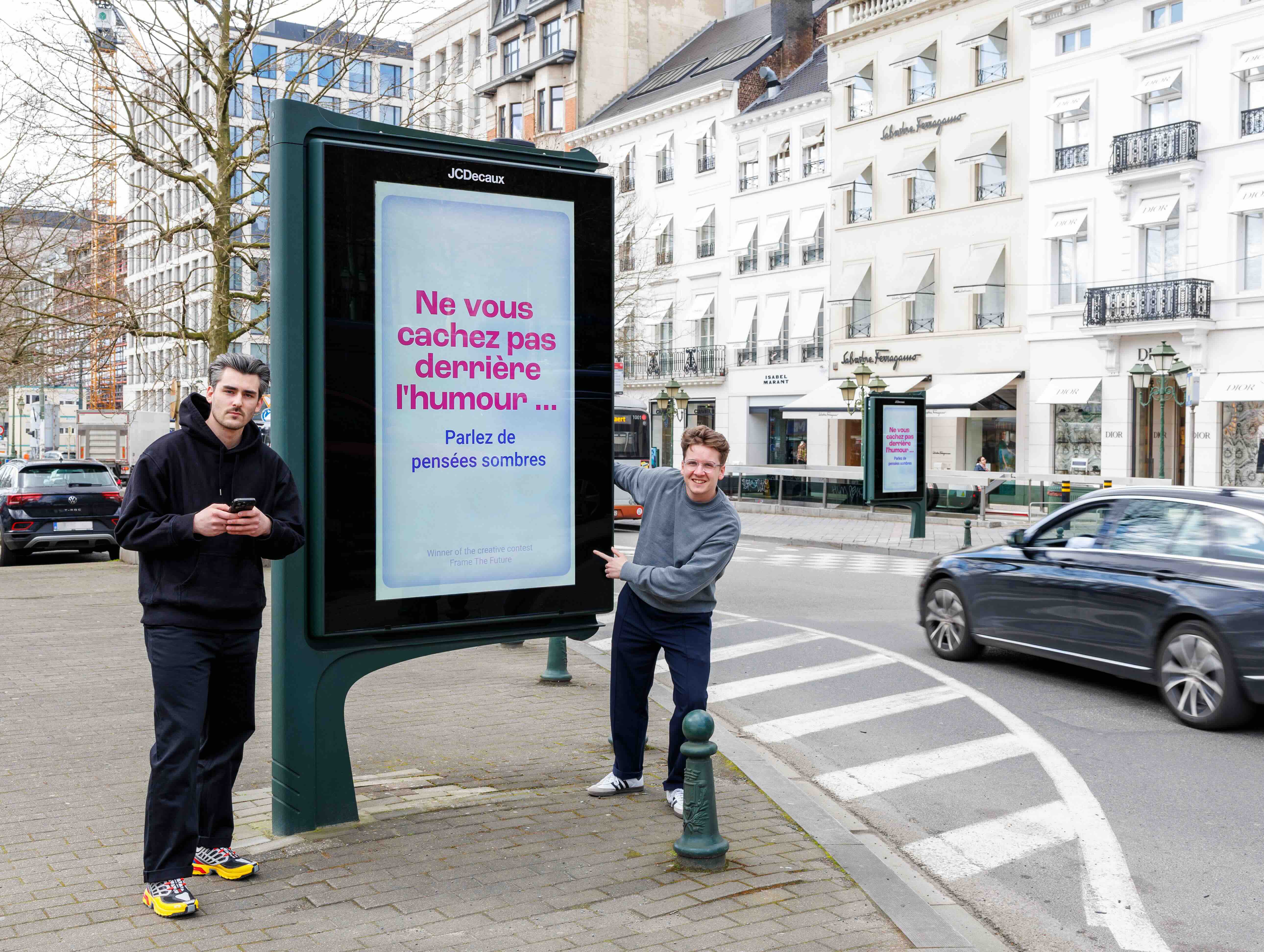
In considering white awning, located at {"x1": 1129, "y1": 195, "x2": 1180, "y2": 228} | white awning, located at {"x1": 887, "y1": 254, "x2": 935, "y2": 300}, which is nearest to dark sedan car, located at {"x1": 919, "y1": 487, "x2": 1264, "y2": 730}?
white awning, located at {"x1": 1129, "y1": 195, "x2": 1180, "y2": 228}

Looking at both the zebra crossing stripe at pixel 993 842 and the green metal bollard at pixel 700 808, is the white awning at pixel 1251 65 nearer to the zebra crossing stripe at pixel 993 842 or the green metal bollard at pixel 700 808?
the zebra crossing stripe at pixel 993 842

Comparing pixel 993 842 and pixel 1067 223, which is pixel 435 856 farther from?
pixel 1067 223

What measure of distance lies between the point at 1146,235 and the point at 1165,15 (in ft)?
17.6

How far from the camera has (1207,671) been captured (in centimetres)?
804

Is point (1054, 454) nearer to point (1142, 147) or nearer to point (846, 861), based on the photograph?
point (1142, 147)

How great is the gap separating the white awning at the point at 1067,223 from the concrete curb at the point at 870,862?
29.9m

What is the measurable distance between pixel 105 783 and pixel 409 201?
10.4 ft

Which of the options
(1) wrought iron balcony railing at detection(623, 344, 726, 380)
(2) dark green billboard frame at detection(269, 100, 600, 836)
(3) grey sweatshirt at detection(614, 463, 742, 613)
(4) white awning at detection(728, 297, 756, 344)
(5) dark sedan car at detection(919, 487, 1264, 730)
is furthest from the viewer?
(1) wrought iron balcony railing at detection(623, 344, 726, 380)

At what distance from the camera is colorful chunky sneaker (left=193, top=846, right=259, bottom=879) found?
471 centimetres

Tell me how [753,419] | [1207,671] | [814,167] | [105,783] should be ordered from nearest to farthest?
[105,783]
[1207,671]
[814,167]
[753,419]

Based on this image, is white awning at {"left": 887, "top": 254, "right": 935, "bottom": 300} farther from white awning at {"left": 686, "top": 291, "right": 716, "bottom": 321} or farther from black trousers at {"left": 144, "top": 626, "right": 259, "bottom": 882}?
black trousers at {"left": 144, "top": 626, "right": 259, "bottom": 882}

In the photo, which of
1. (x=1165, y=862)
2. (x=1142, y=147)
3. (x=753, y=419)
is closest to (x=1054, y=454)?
(x=1142, y=147)

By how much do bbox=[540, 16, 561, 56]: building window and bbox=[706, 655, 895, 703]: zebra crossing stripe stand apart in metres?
48.0

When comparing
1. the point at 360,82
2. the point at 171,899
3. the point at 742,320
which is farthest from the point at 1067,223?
the point at 171,899
